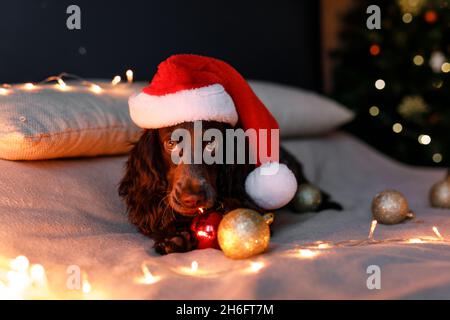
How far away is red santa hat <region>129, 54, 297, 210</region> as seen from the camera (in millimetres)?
1588

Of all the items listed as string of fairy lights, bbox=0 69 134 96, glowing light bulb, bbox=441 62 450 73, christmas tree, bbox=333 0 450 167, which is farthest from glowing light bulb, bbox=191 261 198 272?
glowing light bulb, bbox=441 62 450 73

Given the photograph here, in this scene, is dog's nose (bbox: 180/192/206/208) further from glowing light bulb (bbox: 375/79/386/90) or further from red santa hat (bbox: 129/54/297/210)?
glowing light bulb (bbox: 375/79/386/90)

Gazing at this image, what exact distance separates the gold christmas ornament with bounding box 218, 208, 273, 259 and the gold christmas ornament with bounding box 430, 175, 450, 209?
38.8 inches

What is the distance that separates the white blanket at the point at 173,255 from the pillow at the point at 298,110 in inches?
21.0

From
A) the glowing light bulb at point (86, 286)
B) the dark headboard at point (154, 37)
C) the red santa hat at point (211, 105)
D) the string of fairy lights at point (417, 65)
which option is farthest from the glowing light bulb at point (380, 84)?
the glowing light bulb at point (86, 286)

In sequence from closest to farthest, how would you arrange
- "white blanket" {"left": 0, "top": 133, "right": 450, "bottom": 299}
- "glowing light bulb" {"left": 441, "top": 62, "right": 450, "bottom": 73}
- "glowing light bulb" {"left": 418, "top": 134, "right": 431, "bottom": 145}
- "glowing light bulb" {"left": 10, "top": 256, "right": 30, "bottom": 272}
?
"white blanket" {"left": 0, "top": 133, "right": 450, "bottom": 299} < "glowing light bulb" {"left": 10, "top": 256, "right": 30, "bottom": 272} < "glowing light bulb" {"left": 441, "top": 62, "right": 450, "bottom": 73} < "glowing light bulb" {"left": 418, "top": 134, "right": 431, "bottom": 145}

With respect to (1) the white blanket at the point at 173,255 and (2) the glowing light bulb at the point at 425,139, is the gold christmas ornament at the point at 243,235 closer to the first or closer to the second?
(1) the white blanket at the point at 173,255

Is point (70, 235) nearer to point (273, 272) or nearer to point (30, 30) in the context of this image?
point (273, 272)

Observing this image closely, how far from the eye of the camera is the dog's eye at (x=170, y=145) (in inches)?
63.4

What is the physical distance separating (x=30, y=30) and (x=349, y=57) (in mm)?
1924

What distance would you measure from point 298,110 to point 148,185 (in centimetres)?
112

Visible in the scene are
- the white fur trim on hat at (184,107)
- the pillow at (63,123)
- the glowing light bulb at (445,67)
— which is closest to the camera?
the white fur trim on hat at (184,107)

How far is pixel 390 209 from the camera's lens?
1855 millimetres
